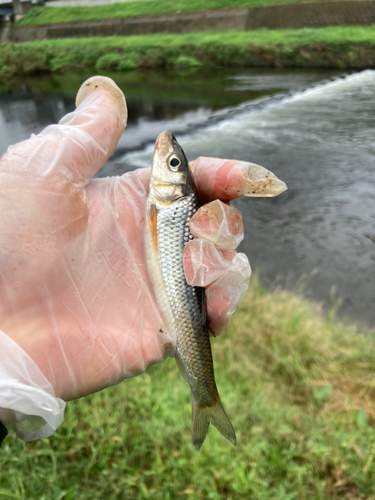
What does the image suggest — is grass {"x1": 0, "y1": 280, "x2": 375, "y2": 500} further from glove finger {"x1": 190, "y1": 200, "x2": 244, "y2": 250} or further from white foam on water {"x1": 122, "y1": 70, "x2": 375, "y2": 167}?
white foam on water {"x1": 122, "y1": 70, "x2": 375, "y2": 167}

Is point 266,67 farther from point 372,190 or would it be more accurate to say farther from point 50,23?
point 50,23

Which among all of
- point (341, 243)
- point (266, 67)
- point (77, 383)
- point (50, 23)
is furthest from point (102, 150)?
point (50, 23)

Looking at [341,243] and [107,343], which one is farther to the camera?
[341,243]

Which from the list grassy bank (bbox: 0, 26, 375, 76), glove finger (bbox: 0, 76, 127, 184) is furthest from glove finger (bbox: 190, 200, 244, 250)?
grassy bank (bbox: 0, 26, 375, 76)

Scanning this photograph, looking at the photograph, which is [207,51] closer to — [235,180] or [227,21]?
[227,21]

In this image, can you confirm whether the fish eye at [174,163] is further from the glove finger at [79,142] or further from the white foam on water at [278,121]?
the white foam on water at [278,121]

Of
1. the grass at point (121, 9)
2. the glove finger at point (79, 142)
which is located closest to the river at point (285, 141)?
the glove finger at point (79, 142)

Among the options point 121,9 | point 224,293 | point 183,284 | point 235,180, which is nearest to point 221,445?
point 224,293
